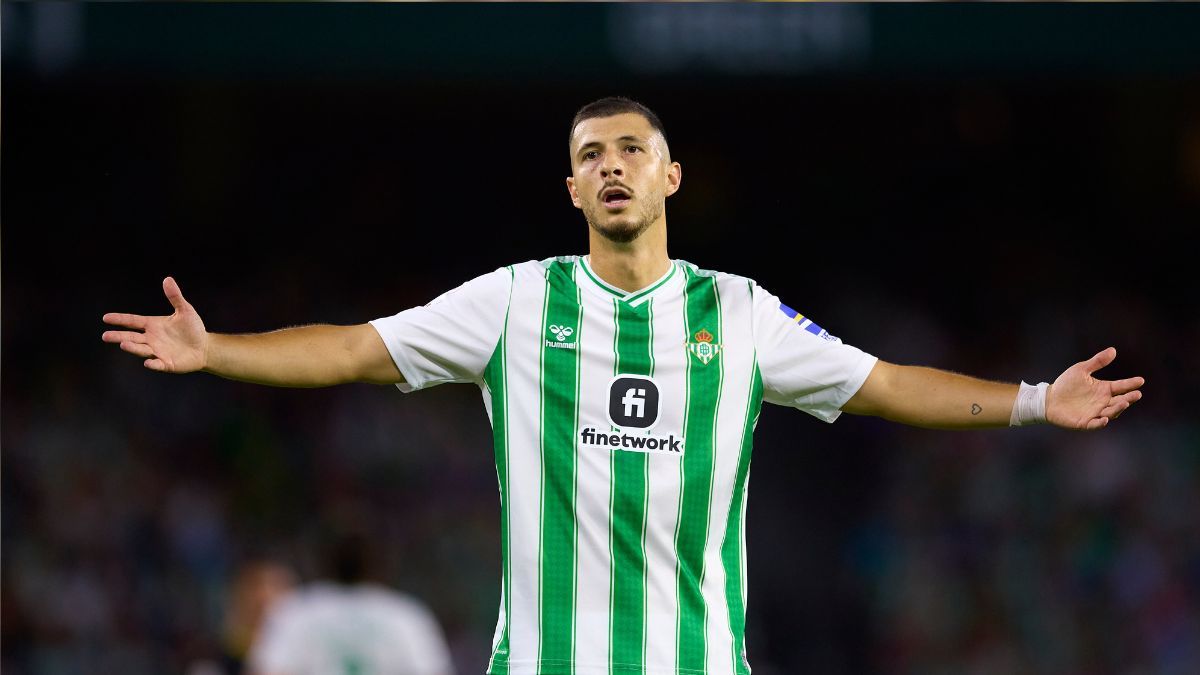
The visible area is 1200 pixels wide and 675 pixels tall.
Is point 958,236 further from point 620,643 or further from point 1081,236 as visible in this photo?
point 620,643

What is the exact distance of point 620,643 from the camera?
13.9 feet

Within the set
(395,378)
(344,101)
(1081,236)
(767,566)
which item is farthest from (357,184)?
(395,378)

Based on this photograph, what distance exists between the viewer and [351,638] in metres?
7.65

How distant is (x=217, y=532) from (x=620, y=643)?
7.39 metres

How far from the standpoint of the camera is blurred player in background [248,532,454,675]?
7.62 metres

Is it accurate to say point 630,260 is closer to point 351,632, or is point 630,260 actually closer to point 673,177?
point 673,177

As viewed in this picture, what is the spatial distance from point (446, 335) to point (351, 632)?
11.8 feet

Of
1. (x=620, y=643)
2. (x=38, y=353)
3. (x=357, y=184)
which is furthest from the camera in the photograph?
(x=357, y=184)

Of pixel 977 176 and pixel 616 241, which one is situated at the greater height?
pixel 977 176

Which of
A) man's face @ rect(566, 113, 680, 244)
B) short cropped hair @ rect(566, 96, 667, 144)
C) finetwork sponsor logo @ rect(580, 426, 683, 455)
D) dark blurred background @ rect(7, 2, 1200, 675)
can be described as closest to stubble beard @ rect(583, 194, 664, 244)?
man's face @ rect(566, 113, 680, 244)

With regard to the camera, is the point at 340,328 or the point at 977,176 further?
the point at 977,176

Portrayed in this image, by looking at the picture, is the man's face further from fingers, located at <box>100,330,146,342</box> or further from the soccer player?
fingers, located at <box>100,330,146,342</box>

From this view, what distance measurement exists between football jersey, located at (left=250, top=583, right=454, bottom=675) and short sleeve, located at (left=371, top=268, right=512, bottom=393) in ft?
11.3

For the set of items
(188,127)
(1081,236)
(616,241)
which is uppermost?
(188,127)
